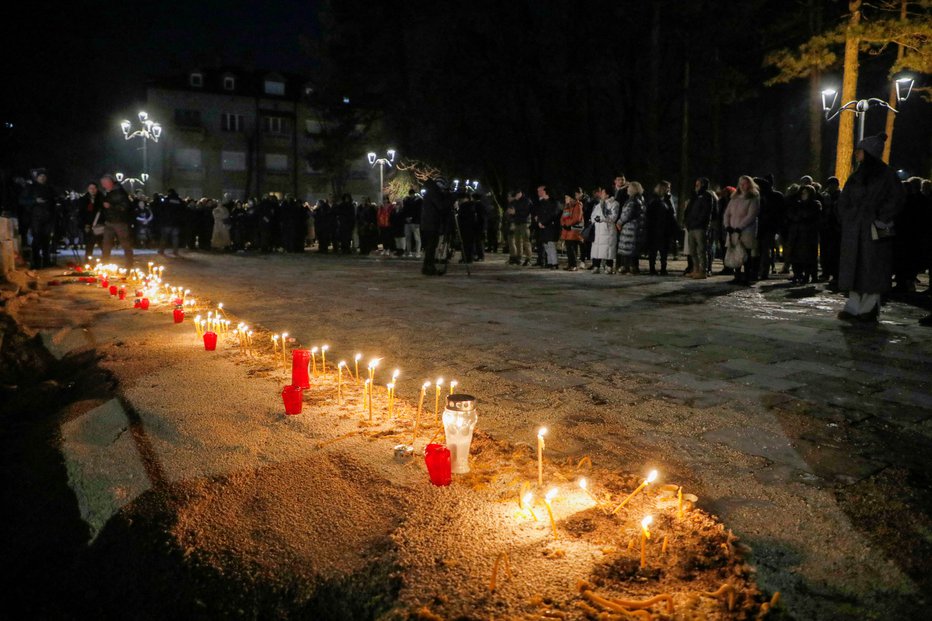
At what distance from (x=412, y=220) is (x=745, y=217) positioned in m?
10.3

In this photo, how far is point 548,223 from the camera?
15969mm

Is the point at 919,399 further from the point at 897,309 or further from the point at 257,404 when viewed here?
the point at 897,309

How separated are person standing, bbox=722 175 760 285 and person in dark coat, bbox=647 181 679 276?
1855mm

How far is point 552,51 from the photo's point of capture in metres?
27.2

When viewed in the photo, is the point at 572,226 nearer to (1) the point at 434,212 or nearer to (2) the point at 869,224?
(1) the point at 434,212

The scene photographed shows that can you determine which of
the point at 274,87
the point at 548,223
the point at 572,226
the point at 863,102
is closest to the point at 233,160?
the point at 274,87

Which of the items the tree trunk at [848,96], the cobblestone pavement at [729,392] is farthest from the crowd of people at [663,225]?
the tree trunk at [848,96]

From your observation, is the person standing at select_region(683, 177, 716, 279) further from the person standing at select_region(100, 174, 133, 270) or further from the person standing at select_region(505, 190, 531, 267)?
the person standing at select_region(100, 174, 133, 270)

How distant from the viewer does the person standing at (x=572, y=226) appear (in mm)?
15117

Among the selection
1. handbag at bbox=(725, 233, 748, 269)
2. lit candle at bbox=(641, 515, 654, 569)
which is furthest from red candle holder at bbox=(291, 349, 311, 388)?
handbag at bbox=(725, 233, 748, 269)

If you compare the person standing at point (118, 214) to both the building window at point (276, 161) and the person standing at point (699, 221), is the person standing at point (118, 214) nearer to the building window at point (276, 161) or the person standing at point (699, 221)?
the person standing at point (699, 221)

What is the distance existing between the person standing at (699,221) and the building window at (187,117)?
45.9m

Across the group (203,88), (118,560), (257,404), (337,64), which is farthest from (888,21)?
(203,88)

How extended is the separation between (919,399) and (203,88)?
5432 cm
